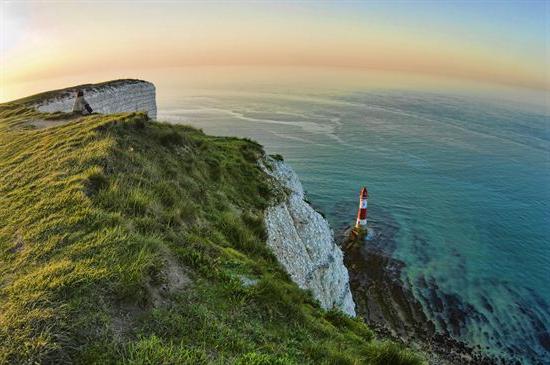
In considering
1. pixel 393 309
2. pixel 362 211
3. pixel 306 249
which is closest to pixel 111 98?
pixel 362 211

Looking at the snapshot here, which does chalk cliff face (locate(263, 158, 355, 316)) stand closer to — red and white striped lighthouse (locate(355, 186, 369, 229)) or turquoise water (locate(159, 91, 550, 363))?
turquoise water (locate(159, 91, 550, 363))

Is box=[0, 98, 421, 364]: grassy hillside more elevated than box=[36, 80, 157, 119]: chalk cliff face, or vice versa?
box=[36, 80, 157, 119]: chalk cliff face

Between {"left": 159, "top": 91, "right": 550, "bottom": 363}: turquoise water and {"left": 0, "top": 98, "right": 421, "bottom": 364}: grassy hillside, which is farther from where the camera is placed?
{"left": 159, "top": 91, "right": 550, "bottom": 363}: turquoise water

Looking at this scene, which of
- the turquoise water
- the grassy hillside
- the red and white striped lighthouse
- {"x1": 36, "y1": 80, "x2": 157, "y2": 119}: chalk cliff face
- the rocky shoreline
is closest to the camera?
the grassy hillside

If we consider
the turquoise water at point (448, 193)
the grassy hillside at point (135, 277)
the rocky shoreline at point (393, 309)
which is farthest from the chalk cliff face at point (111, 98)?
the rocky shoreline at point (393, 309)

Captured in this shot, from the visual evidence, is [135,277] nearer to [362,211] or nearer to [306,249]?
[306,249]

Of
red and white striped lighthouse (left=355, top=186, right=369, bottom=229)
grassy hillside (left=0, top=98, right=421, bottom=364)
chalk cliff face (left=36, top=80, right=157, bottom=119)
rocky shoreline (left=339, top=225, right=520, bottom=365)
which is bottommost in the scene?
rocky shoreline (left=339, top=225, right=520, bottom=365)

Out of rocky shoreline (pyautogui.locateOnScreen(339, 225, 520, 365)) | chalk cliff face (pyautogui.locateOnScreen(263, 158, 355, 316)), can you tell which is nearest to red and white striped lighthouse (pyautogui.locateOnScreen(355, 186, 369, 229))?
rocky shoreline (pyautogui.locateOnScreen(339, 225, 520, 365))
